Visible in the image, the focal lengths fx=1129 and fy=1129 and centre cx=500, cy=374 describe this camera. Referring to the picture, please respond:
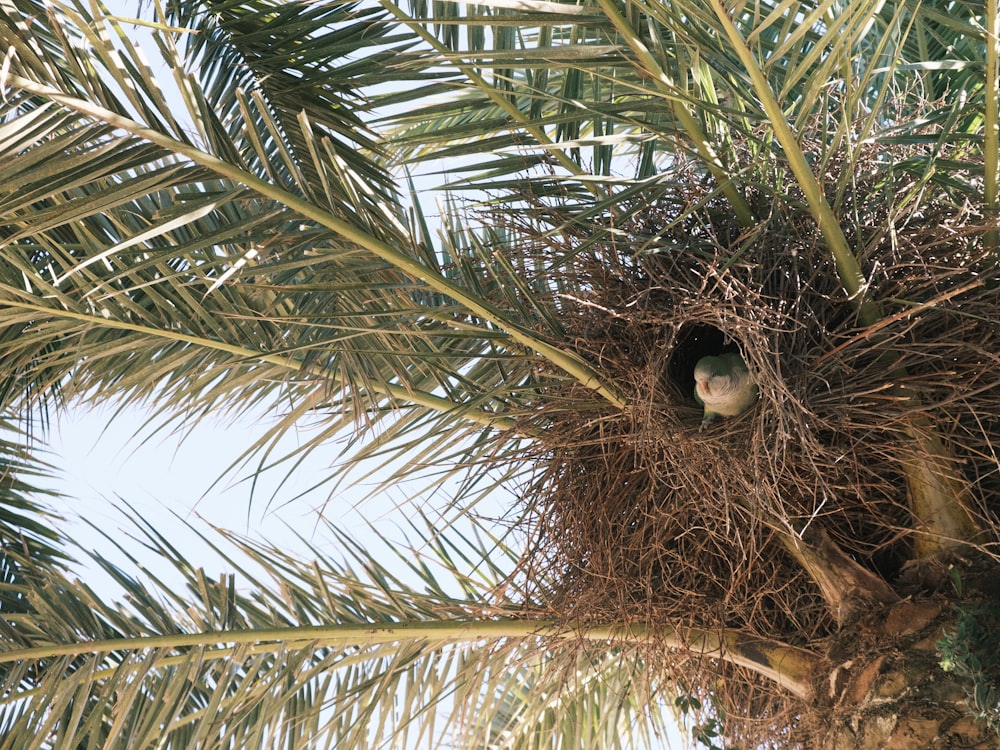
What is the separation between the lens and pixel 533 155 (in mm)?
3014

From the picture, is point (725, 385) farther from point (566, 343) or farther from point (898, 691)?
point (898, 691)

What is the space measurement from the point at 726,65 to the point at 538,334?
77 cm

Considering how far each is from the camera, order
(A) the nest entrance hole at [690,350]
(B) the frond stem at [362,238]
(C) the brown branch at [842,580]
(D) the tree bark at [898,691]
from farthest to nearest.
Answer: (A) the nest entrance hole at [690,350] < (C) the brown branch at [842,580] < (D) the tree bark at [898,691] < (B) the frond stem at [362,238]

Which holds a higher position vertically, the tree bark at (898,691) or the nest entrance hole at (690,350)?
the nest entrance hole at (690,350)

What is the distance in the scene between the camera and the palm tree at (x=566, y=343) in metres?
2.38

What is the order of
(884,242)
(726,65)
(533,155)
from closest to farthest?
(726,65) < (884,242) < (533,155)

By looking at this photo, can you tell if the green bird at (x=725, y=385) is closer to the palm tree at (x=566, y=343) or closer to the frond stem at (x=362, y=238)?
the palm tree at (x=566, y=343)

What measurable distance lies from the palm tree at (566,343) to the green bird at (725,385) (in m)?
0.07

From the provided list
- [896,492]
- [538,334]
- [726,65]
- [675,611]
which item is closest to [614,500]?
[675,611]

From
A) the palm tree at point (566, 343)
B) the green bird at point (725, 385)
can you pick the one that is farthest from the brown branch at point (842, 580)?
the green bird at point (725, 385)

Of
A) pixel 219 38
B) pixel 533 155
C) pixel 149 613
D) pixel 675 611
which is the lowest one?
pixel 675 611

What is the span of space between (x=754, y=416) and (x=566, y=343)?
1.64 feet

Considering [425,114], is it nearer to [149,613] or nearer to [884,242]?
[884,242]

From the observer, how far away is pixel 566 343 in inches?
107
